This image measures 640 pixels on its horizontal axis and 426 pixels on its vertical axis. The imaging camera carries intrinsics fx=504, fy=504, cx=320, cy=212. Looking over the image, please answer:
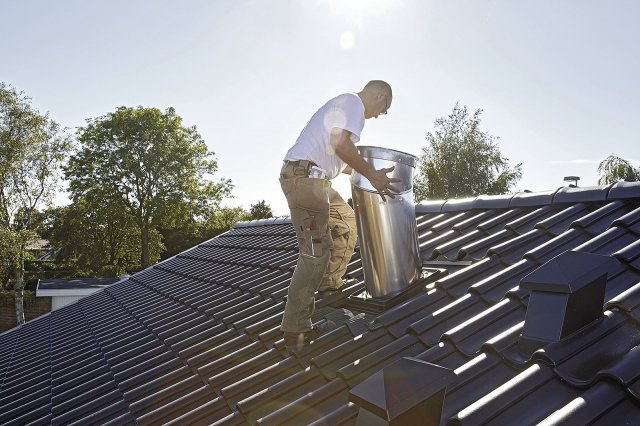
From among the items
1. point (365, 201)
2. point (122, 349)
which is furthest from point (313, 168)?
point (122, 349)

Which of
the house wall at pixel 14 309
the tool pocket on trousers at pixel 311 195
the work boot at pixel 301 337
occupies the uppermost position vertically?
the tool pocket on trousers at pixel 311 195

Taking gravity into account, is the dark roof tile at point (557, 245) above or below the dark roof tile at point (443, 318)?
above

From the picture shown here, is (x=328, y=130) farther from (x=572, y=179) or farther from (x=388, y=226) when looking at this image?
(x=572, y=179)

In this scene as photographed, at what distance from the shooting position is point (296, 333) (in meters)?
3.12

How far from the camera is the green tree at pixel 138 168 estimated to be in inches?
1266

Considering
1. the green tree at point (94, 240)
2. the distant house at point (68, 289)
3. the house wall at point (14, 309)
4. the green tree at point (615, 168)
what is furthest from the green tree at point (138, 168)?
the green tree at point (615, 168)

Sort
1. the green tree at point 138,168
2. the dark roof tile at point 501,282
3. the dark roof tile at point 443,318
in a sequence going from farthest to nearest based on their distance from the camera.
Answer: the green tree at point 138,168 < the dark roof tile at point 501,282 < the dark roof tile at point 443,318

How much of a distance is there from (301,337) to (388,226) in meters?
0.88

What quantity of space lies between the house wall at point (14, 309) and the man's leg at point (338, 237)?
25.0m

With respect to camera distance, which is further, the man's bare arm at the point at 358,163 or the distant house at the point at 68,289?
the distant house at the point at 68,289

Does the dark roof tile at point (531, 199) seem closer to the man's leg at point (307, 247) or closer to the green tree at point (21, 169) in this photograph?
the man's leg at point (307, 247)

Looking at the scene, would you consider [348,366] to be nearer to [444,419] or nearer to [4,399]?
[444,419]

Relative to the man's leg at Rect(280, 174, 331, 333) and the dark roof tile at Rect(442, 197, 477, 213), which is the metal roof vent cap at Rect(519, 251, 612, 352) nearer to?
the man's leg at Rect(280, 174, 331, 333)

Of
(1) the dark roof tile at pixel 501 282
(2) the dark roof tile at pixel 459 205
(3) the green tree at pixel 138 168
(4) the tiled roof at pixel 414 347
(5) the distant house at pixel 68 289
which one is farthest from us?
(3) the green tree at pixel 138 168
